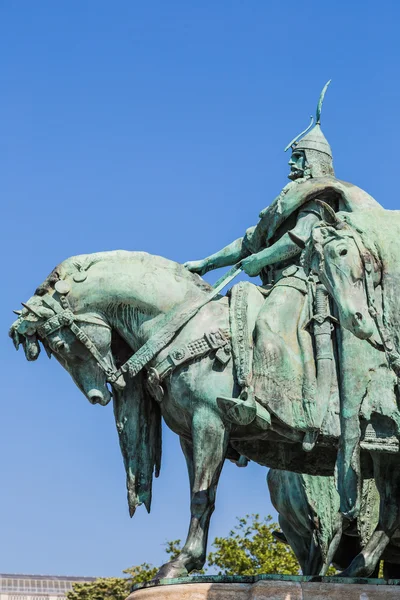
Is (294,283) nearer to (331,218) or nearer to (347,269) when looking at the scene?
(331,218)

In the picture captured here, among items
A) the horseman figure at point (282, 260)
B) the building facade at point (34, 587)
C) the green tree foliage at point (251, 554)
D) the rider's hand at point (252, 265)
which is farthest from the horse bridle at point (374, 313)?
the building facade at point (34, 587)

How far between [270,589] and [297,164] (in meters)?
4.61

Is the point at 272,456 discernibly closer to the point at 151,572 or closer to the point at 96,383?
the point at 96,383

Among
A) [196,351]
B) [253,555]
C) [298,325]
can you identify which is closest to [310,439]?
[298,325]

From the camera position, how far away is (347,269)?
9.77m

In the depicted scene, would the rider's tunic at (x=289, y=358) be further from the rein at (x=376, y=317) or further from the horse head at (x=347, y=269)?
the rein at (x=376, y=317)

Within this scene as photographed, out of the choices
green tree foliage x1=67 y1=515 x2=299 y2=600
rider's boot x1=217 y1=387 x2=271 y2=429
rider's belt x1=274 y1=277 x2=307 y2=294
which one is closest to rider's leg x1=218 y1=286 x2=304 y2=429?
rider's boot x1=217 y1=387 x2=271 y2=429

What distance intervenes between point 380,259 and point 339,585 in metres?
2.60

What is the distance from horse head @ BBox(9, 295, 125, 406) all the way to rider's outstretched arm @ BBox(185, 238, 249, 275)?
5.50ft

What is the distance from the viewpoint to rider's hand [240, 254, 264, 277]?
12422mm

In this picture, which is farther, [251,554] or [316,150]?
[251,554]

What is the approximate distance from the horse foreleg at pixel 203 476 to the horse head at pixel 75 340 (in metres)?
0.91

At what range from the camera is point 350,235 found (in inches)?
396

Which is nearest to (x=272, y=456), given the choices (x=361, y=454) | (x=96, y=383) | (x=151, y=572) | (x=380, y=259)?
(x=361, y=454)
